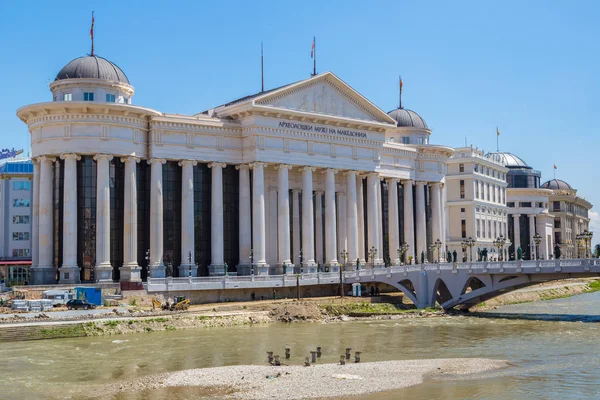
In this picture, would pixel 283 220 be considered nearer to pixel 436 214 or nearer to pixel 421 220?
pixel 421 220

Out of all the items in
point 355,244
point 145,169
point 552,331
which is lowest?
point 552,331

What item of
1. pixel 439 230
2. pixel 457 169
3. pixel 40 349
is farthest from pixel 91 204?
pixel 457 169

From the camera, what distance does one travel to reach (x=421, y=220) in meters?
118

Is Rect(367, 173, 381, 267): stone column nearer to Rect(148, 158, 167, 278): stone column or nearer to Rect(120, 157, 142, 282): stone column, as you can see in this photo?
Rect(148, 158, 167, 278): stone column

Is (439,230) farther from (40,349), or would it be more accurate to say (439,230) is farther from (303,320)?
(40,349)

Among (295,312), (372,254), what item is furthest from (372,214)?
(295,312)

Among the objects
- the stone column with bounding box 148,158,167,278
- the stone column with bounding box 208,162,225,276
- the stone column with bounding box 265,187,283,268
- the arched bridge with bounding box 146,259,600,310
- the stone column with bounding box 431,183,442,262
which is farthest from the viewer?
the stone column with bounding box 431,183,442,262

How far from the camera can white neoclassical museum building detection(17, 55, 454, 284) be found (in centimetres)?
8438

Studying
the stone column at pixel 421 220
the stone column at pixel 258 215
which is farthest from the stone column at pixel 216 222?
the stone column at pixel 421 220

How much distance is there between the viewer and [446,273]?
273 feet

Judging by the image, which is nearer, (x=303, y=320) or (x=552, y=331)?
(x=552, y=331)

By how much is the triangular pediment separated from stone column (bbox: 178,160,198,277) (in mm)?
11180

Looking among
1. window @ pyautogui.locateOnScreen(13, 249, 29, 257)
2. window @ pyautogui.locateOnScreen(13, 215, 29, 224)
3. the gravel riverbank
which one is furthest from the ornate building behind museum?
the gravel riverbank

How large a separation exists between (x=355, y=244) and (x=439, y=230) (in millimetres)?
21498
